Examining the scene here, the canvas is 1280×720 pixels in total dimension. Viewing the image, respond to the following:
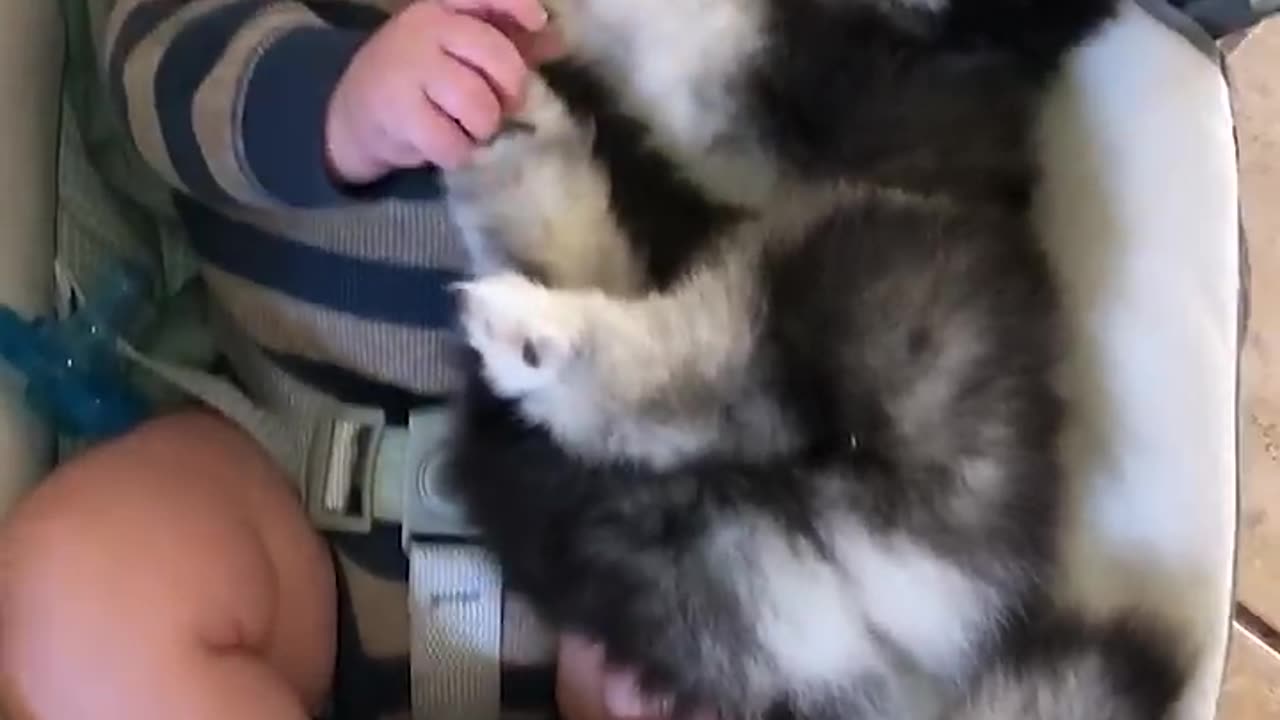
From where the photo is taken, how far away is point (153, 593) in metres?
0.74

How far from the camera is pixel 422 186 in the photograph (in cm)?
76

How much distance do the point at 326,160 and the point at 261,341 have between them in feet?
0.42

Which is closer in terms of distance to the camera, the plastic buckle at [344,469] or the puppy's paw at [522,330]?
the puppy's paw at [522,330]

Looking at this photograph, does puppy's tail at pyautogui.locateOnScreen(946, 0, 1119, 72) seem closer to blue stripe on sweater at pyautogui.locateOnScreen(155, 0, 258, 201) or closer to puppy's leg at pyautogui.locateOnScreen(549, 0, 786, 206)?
puppy's leg at pyautogui.locateOnScreen(549, 0, 786, 206)

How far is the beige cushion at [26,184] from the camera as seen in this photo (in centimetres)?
78

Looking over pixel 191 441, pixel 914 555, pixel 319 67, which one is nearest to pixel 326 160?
pixel 319 67

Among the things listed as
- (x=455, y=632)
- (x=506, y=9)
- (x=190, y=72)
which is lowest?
(x=455, y=632)

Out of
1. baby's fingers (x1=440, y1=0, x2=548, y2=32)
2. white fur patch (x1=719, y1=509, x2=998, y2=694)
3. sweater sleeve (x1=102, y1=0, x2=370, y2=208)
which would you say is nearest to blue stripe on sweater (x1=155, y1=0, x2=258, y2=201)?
sweater sleeve (x1=102, y1=0, x2=370, y2=208)

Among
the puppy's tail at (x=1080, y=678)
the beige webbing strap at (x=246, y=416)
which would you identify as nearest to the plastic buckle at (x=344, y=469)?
the beige webbing strap at (x=246, y=416)

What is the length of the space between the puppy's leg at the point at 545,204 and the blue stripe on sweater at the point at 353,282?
0.07 m

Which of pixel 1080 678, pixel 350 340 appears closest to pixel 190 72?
pixel 350 340

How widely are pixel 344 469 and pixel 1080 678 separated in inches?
12.5

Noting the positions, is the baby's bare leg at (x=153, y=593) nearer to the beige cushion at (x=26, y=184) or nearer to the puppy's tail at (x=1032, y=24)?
the beige cushion at (x=26, y=184)

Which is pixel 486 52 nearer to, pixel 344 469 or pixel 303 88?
pixel 303 88
